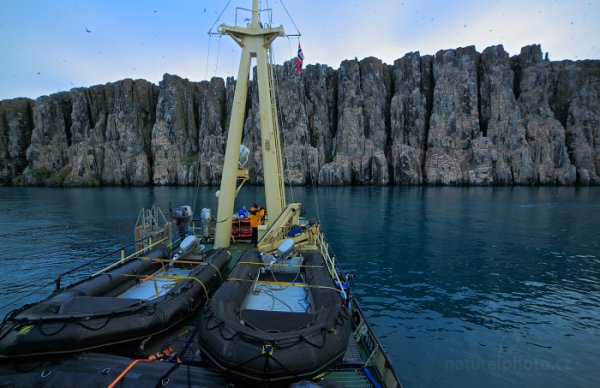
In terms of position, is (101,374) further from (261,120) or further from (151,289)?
(261,120)

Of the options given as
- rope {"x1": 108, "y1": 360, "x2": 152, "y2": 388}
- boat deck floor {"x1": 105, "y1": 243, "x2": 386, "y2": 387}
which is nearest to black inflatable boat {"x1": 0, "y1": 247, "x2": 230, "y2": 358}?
boat deck floor {"x1": 105, "y1": 243, "x2": 386, "y2": 387}

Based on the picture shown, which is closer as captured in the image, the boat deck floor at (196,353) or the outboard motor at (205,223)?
the boat deck floor at (196,353)

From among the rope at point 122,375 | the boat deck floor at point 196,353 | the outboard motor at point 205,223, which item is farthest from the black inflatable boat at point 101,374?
the outboard motor at point 205,223

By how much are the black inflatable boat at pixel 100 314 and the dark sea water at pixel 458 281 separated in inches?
271

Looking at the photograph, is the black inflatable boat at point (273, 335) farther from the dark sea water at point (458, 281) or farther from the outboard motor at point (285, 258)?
the dark sea water at point (458, 281)

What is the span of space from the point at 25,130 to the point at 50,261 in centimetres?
13566

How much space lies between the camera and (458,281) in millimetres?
17141

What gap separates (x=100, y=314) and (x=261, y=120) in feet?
32.4

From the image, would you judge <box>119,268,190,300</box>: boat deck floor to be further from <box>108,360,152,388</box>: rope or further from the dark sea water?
the dark sea water

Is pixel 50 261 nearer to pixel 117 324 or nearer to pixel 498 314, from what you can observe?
pixel 117 324

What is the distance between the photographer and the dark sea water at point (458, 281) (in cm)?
989

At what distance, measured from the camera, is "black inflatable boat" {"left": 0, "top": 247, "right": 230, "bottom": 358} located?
509 cm

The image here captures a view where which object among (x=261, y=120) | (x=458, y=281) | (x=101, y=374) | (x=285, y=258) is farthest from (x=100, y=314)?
(x=458, y=281)

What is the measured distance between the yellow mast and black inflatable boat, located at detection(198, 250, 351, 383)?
6.16 m
